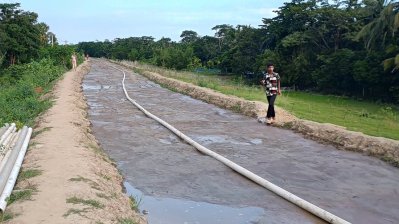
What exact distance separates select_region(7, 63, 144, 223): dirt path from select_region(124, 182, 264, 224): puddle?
0.34 metres

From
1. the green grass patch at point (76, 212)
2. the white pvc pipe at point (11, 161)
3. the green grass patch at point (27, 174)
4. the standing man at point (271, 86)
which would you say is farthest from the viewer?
the standing man at point (271, 86)

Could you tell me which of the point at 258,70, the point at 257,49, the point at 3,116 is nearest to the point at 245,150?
the point at 3,116

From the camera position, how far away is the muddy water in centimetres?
615

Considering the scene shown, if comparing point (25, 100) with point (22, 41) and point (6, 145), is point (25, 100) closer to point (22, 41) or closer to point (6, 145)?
point (6, 145)

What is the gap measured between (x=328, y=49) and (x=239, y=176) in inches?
1571

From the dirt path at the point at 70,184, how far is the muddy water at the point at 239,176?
0.44m

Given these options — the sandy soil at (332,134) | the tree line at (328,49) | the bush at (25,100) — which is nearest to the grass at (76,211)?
the sandy soil at (332,134)

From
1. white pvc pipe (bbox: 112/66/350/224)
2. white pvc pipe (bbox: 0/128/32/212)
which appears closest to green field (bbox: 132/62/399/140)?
white pvc pipe (bbox: 112/66/350/224)

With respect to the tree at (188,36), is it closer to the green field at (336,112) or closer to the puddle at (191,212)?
the green field at (336,112)

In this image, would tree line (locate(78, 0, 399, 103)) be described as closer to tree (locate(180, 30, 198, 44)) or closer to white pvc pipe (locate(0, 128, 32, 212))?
white pvc pipe (locate(0, 128, 32, 212))

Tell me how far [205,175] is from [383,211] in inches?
123

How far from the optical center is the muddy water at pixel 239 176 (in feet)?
20.2

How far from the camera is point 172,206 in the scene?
21.0 ft

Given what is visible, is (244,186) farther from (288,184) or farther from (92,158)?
(92,158)
